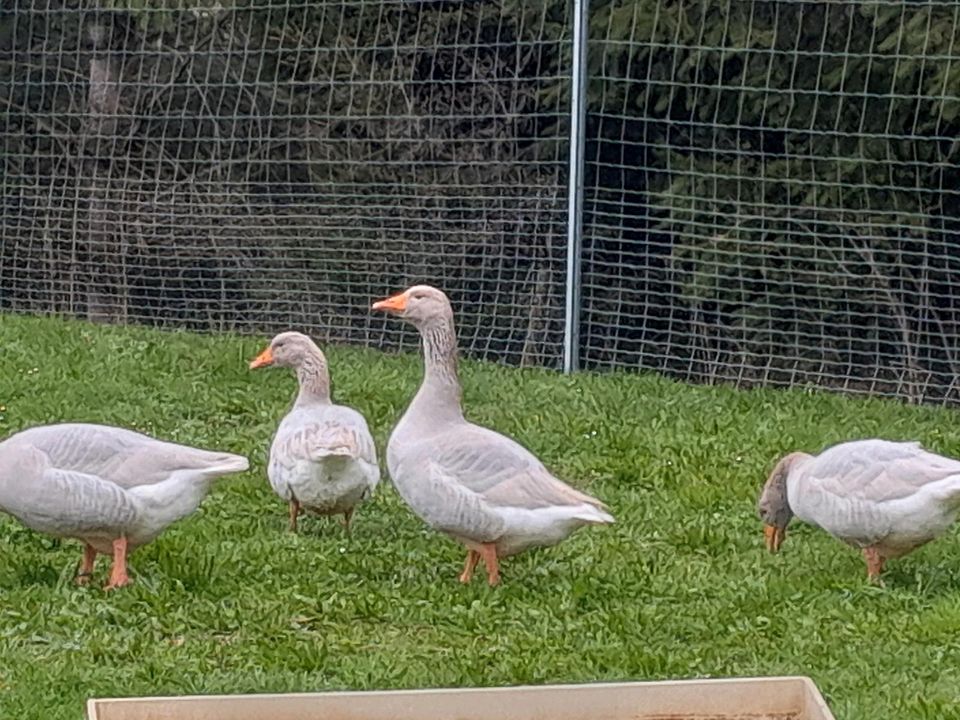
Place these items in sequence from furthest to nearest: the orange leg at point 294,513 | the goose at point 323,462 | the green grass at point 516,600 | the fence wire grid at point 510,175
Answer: the fence wire grid at point 510,175 → the orange leg at point 294,513 → the goose at point 323,462 → the green grass at point 516,600

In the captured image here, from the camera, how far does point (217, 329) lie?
10703mm

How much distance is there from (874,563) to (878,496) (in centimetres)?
34

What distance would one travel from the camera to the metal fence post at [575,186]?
9203 millimetres

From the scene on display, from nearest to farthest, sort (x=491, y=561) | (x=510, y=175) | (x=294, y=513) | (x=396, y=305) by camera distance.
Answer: (x=491, y=561)
(x=396, y=305)
(x=294, y=513)
(x=510, y=175)

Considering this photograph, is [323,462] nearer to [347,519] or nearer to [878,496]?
[347,519]

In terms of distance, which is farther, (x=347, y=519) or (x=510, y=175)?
(x=510, y=175)

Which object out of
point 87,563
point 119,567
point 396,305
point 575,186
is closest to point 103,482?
point 119,567

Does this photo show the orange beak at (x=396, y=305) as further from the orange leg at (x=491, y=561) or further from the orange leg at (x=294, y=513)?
the orange leg at (x=491, y=561)

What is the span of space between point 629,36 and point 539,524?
465 cm

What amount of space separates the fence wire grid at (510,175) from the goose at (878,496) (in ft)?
11.5

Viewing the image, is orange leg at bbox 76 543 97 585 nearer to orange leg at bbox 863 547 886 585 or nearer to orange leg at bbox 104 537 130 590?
orange leg at bbox 104 537 130 590

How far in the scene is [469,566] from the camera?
5703 millimetres

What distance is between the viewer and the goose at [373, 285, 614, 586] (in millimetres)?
5402

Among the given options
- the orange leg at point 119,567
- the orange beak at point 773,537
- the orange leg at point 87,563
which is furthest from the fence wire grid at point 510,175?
the orange leg at point 119,567
